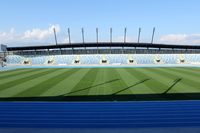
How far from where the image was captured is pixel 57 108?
1045 centimetres

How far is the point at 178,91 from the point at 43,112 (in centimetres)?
820

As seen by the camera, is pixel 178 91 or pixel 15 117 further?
pixel 178 91

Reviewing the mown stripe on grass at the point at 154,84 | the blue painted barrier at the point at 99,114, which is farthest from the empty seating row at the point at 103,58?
the blue painted barrier at the point at 99,114

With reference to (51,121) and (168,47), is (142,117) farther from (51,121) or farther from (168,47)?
(168,47)

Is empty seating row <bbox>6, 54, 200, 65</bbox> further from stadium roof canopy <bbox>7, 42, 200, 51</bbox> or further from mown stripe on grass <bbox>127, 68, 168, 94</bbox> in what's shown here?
mown stripe on grass <bbox>127, 68, 168, 94</bbox>

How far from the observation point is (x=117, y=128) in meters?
7.68

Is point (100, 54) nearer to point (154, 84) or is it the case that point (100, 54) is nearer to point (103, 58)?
point (103, 58)

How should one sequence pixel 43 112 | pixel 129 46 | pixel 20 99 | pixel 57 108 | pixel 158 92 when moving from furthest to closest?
pixel 129 46
pixel 158 92
pixel 20 99
pixel 57 108
pixel 43 112

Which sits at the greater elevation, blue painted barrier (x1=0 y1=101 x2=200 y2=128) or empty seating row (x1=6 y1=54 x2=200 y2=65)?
blue painted barrier (x1=0 y1=101 x2=200 y2=128)

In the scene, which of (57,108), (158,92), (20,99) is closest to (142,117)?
(57,108)

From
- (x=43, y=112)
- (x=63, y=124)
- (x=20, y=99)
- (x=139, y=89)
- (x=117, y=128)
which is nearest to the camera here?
(x=117, y=128)

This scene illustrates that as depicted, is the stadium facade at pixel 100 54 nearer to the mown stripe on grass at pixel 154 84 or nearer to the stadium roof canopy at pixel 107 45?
the stadium roof canopy at pixel 107 45

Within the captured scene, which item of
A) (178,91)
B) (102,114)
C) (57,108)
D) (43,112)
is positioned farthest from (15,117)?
(178,91)

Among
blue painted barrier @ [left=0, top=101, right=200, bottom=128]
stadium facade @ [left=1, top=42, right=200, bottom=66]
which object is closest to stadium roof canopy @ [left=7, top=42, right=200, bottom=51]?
stadium facade @ [left=1, top=42, right=200, bottom=66]
